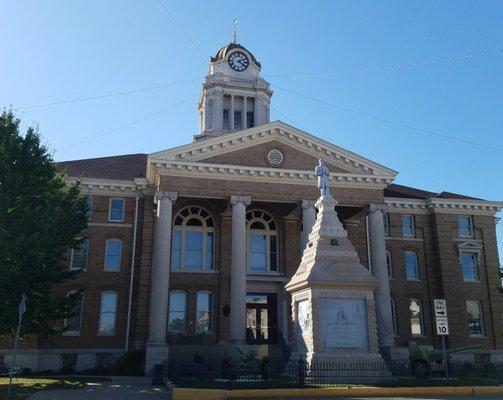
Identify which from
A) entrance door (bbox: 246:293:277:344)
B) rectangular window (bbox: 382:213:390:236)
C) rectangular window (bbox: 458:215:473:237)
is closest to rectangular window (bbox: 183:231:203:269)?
entrance door (bbox: 246:293:277:344)

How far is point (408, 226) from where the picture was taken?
38.0 metres

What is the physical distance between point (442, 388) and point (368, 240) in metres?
19.8

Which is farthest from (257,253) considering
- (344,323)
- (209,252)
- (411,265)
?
(344,323)

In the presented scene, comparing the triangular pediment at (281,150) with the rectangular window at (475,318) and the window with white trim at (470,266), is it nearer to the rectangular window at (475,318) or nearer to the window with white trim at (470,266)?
the window with white trim at (470,266)

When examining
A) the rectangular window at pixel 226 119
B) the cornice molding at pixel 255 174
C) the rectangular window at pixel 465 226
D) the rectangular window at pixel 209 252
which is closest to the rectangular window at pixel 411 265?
the rectangular window at pixel 465 226

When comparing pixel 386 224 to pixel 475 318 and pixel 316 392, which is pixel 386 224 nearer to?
pixel 475 318

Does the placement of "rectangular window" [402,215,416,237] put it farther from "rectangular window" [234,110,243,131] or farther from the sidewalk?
the sidewalk

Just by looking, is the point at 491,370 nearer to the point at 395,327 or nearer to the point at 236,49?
the point at 395,327

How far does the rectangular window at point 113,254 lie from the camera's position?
32.8 metres

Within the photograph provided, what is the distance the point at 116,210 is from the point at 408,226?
65.0 ft

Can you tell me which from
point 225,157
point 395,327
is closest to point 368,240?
point 395,327

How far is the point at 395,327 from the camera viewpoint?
3534 cm

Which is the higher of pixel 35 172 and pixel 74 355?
pixel 35 172

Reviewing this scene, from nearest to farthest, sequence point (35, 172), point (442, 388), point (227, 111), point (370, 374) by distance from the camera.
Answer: point (442, 388)
point (370, 374)
point (35, 172)
point (227, 111)
